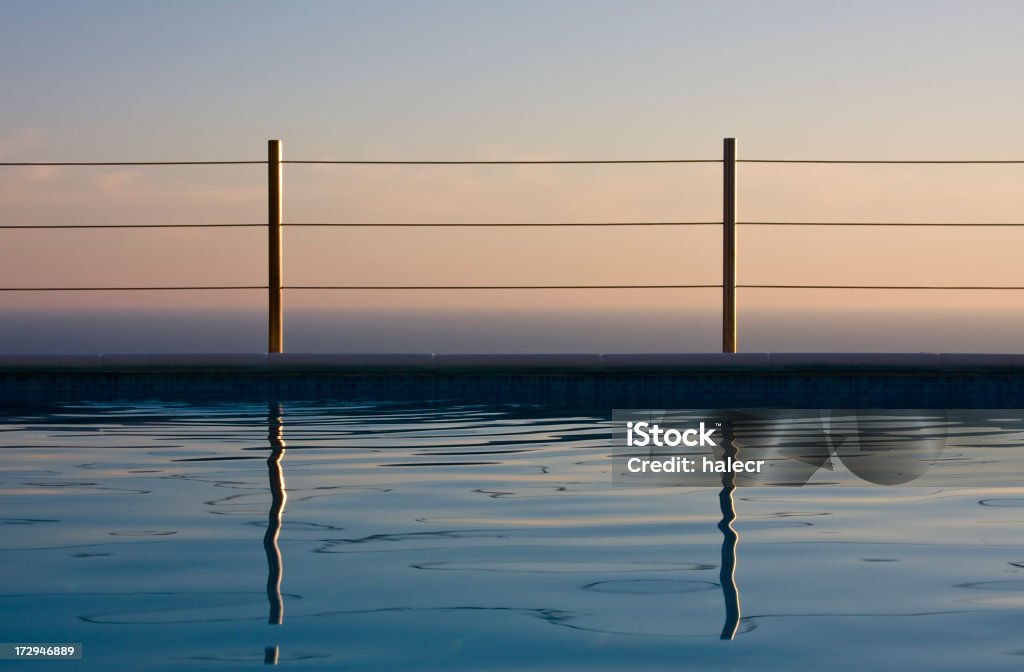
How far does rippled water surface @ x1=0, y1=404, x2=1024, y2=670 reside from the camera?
49.9 inches

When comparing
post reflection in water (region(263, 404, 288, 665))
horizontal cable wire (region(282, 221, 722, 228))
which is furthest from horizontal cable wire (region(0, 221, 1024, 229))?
post reflection in water (region(263, 404, 288, 665))

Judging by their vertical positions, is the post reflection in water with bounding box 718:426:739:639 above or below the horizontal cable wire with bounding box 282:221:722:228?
below

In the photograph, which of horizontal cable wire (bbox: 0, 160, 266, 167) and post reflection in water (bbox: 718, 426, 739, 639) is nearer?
post reflection in water (bbox: 718, 426, 739, 639)

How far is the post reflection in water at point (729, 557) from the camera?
53.6 inches

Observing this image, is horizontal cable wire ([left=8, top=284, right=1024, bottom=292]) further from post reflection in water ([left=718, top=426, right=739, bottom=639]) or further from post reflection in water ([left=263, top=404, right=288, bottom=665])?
post reflection in water ([left=718, top=426, right=739, bottom=639])

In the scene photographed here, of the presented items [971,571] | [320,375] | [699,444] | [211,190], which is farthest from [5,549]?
[211,190]

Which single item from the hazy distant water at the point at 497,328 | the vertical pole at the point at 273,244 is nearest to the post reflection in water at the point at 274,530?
the vertical pole at the point at 273,244

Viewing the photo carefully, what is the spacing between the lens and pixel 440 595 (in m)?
1.47

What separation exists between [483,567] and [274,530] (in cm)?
41

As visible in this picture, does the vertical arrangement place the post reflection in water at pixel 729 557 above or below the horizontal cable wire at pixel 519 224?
below

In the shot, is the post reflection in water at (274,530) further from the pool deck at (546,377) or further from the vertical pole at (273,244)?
the vertical pole at (273,244)

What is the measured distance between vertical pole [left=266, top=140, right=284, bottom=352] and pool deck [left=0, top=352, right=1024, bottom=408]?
206 millimetres

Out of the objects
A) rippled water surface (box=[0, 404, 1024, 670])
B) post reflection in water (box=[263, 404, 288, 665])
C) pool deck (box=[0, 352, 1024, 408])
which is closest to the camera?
rippled water surface (box=[0, 404, 1024, 670])

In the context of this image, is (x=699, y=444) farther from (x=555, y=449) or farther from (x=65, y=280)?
(x=65, y=280)
